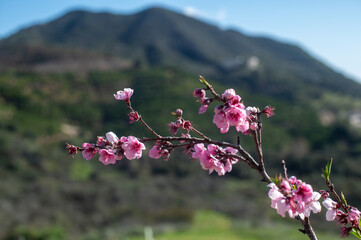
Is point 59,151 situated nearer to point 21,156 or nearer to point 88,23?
point 21,156

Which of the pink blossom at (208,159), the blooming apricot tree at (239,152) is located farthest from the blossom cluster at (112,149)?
the pink blossom at (208,159)

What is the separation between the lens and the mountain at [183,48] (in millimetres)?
75062

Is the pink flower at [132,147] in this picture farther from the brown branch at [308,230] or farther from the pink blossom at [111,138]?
the brown branch at [308,230]

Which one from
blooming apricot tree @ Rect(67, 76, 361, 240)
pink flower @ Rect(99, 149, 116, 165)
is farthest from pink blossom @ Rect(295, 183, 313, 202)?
pink flower @ Rect(99, 149, 116, 165)

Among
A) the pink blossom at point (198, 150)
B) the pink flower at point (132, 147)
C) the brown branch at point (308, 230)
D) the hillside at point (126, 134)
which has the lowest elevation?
the hillside at point (126, 134)

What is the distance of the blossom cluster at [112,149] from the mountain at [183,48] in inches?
2657

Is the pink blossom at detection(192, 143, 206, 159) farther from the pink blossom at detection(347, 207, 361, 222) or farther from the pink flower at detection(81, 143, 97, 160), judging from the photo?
the pink blossom at detection(347, 207, 361, 222)

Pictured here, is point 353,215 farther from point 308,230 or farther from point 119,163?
point 119,163

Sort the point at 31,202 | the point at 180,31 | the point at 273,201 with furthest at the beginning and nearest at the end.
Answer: the point at 180,31
the point at 31,202
the point at 273,201

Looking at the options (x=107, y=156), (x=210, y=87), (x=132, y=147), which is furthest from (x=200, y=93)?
(x=107, y=156)

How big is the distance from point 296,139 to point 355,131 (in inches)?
267

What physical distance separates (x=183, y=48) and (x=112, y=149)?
4467 inches

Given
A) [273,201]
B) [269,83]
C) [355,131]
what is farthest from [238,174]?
[269,83]

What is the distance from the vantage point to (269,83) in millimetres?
74125
